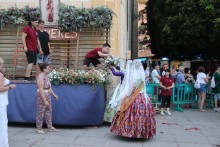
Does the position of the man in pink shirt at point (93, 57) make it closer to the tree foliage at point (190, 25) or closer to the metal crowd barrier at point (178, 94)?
the metal crowd barrier at point (178, 94)

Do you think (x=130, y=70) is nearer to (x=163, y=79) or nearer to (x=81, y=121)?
(x=81, y=121)

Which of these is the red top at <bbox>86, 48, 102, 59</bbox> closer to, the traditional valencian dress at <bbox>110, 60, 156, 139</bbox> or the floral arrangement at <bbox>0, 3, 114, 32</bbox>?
the floral arrangement at <bbox>0, 3, 114, 32</bbox>

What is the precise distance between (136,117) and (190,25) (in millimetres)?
13421

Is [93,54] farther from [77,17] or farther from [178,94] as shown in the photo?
[178,94]

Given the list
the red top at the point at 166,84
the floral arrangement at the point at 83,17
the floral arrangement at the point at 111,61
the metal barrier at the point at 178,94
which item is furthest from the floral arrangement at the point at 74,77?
the metal barrier at the point at 178,94

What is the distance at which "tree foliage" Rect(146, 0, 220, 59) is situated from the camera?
1933cm

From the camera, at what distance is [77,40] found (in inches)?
442

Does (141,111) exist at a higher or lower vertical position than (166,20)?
lower

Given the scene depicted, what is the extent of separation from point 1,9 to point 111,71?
4.39 m

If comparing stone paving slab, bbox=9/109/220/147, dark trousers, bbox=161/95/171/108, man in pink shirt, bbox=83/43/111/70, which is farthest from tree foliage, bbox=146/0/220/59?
stone paving slab, bbox=9/109/220/147

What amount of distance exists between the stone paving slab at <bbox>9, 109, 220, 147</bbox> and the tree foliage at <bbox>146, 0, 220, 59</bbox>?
9.58 metres

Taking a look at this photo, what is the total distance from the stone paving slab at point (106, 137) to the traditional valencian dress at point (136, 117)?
0.68 feet

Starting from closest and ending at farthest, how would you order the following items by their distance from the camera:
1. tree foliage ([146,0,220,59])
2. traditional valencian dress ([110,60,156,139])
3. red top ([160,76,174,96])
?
traditional valencian dress ([110,60,156,139]), red top ([160,76,174,96]), tree foliage ([146,0,220,59])

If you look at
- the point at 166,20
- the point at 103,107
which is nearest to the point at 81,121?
the point at 103,107
